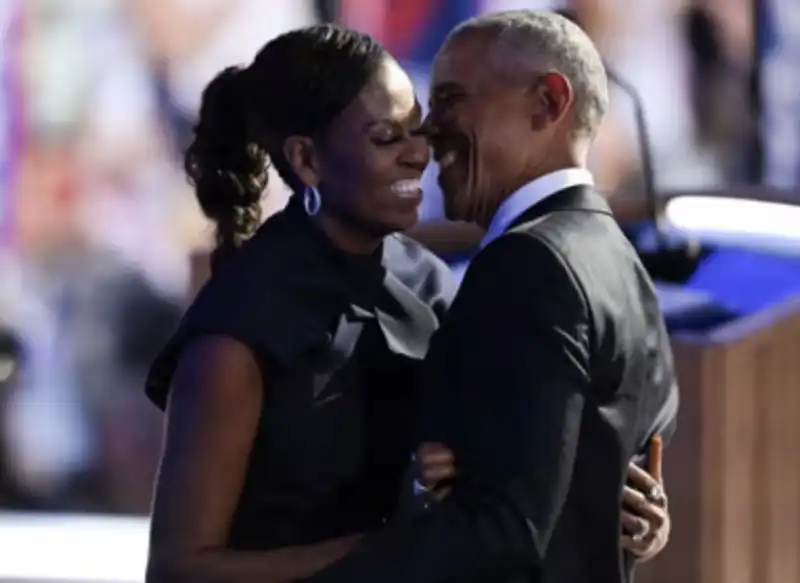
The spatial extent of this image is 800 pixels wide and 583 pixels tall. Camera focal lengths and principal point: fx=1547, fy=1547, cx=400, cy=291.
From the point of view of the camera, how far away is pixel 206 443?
1514mm

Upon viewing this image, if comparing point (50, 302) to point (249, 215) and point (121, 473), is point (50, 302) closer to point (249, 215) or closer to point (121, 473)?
point (121, 473)

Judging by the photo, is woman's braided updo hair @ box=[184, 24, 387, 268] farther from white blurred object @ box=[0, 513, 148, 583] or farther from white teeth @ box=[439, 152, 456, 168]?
white blurred object @ box=[0, 513, 148, 583]

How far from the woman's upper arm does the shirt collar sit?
28cm

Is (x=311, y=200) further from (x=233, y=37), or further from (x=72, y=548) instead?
(x=72, y=548)

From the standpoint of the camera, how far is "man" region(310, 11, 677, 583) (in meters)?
1.37

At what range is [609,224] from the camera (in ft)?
4.97

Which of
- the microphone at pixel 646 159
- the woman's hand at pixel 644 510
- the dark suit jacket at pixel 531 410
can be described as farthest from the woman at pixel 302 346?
the microphone at pixel 646 159

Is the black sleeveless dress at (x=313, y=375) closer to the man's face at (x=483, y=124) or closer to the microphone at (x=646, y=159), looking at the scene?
the man's face at (x=483, y=124)

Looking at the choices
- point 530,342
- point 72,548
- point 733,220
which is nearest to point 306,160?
point 530,342

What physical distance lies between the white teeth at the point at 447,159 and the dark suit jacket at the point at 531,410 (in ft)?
0.33

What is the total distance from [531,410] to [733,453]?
1293mm

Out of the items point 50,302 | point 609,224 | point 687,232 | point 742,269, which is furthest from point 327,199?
point 50,302

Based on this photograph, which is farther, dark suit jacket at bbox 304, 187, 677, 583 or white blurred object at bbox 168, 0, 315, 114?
white blurred object at bbox 168, 0, 315, 114

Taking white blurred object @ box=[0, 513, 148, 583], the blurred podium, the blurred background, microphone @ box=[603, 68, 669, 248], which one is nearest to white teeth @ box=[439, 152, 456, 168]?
the blurred podium
